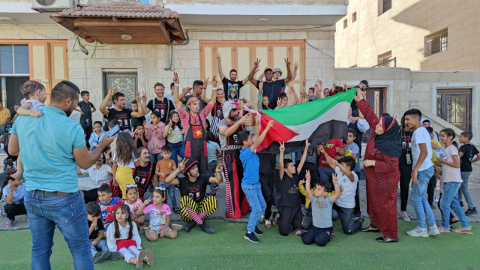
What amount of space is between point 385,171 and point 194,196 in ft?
9.67

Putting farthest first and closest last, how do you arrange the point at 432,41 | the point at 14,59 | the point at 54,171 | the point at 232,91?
the point at 432,41
the point at 14,59
the point at 232,91
the point at 54,171

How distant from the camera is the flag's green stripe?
5.51m

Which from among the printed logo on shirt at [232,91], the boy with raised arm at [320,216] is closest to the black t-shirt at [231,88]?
the printed logo on shirt at [232,91]

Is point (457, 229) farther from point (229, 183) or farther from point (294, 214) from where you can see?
point (229, 183)

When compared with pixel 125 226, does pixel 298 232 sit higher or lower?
lower

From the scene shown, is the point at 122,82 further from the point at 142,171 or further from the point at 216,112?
the point at 142,171

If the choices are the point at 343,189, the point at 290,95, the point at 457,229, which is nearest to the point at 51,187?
the point at 343,189

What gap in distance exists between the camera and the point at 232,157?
552 centimetres

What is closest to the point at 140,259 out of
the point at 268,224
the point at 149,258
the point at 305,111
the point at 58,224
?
the point at 149,258

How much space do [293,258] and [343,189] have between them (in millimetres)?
1562

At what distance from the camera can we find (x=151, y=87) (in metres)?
9.80

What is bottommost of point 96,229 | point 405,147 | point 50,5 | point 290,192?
point 96,229

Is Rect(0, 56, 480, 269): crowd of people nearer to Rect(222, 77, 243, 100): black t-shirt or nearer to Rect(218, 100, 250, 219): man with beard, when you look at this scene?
Rect(218, 100, 250, 219): man with beard

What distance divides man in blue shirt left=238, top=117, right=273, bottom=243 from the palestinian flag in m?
0.30
